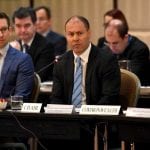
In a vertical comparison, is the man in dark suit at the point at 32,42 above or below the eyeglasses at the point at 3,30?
below

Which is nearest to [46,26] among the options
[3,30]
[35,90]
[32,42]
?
[32,42]

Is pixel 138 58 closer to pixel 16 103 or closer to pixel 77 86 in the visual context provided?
pixel 77 86

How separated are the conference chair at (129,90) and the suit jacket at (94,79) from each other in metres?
0.11

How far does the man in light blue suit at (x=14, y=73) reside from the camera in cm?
514

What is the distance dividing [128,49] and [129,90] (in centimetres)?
210

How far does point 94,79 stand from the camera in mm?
4930

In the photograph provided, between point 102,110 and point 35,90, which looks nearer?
point 102,110

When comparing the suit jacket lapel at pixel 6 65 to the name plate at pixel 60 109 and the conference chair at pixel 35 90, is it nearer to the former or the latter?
the conference chair at pixel 35 90

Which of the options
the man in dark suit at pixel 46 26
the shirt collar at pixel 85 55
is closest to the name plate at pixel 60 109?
the shirt collar at pixel 85 55

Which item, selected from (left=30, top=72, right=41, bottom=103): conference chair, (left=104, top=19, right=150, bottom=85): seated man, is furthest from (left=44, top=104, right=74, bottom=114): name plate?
(left=104, top=19, right=150, bottom=85): seated man

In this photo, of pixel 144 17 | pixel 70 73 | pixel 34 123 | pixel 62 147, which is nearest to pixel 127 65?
pixel 70 73

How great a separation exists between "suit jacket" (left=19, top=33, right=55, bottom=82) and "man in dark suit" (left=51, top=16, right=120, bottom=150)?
177 cm

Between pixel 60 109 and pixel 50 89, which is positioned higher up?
pixel 60 109

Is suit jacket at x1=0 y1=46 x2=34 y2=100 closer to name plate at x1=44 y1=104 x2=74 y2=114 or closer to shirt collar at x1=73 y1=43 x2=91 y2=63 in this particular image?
shirt collar at x1=73 y1=43 x2=91 y2=63
